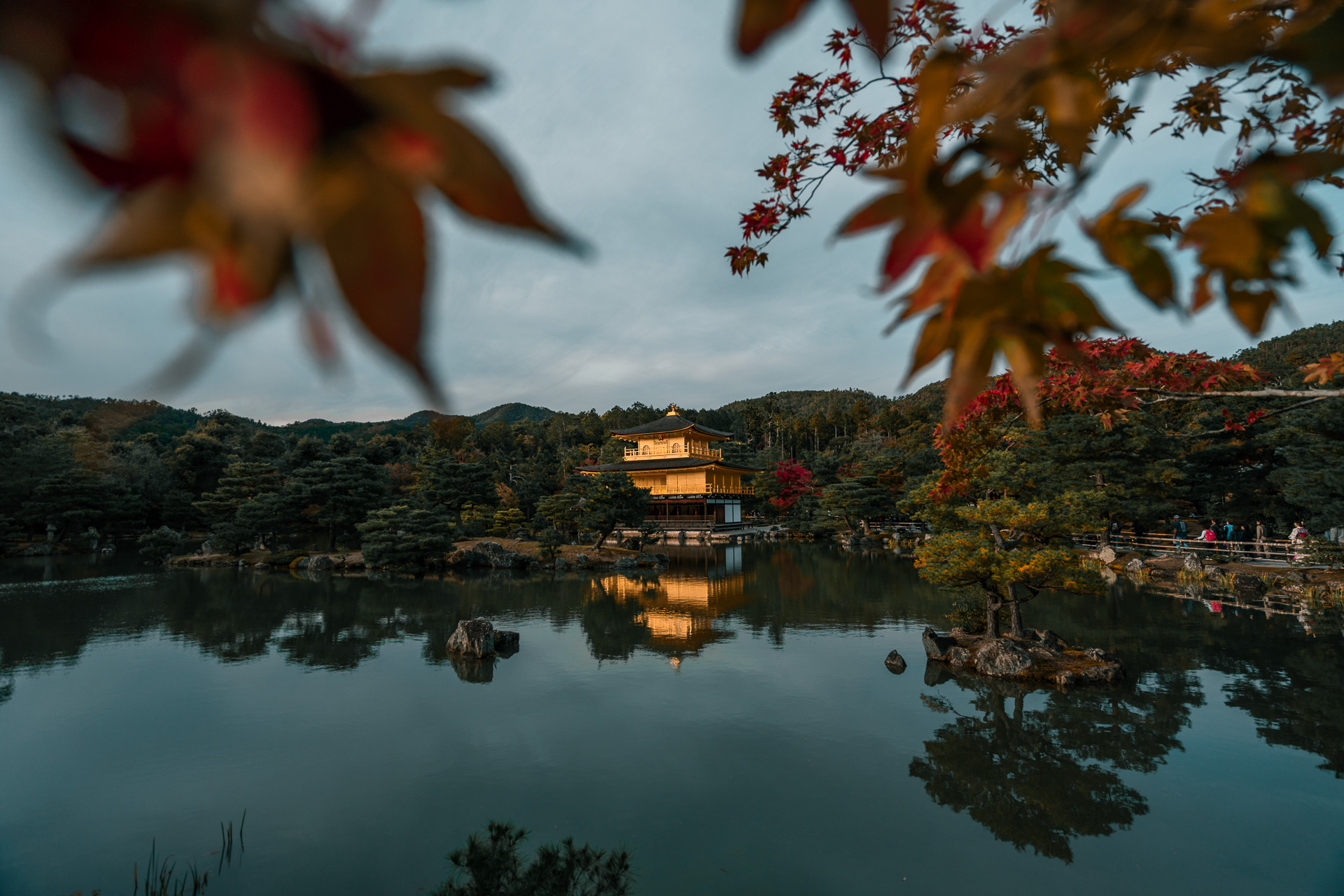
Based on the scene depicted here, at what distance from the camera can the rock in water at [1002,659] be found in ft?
22.8

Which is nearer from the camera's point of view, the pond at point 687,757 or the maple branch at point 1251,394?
the maple branch at point 1251,394

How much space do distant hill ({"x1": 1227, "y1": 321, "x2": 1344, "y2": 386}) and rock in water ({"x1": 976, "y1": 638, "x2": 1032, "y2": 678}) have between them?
14703 mm

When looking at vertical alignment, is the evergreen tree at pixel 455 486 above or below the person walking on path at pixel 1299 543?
above

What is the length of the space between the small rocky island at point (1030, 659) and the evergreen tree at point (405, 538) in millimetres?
12769

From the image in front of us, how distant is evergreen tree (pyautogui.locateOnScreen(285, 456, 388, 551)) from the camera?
60.7ft

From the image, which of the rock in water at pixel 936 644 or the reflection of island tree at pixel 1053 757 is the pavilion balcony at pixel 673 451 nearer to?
the rock in water at pixel 936 644

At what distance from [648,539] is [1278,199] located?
23710 millimetres

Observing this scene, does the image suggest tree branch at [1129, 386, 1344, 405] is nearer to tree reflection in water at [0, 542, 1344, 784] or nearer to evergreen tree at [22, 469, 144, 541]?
tree reflection in water at [0, 542, 1344, 784]

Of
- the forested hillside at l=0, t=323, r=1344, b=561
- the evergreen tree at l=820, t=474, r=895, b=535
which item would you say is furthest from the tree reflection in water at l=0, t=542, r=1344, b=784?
the evergreen tree at l=820, t=474, r=895, b=535

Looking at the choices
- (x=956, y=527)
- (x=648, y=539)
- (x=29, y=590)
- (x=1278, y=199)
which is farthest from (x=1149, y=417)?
(x=29, y=590)

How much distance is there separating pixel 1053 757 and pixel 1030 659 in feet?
6.70

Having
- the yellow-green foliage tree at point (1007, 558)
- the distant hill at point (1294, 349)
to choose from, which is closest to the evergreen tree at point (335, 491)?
the yellow-green foliage tree at point (1007, 558)

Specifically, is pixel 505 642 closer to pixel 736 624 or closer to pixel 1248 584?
Answer: pixel 736 624

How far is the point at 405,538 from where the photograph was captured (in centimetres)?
1589
